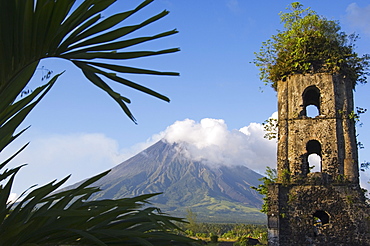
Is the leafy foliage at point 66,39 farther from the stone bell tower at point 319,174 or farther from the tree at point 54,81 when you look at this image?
the stone bell tower at point 319,174

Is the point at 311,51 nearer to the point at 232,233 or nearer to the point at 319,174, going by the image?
the point at 319,174

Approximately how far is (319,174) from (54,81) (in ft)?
35.7

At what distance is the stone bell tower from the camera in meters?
11.2

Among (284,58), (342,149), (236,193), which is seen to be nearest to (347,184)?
(342,149)

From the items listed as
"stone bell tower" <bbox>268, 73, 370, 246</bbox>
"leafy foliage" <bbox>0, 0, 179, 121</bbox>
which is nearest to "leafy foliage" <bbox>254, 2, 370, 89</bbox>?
"stone bell tower" <bbox>268, 73, 370, 246</bbox>

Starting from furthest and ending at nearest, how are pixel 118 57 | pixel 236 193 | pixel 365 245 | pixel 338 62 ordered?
pixel 236 193
pixel 338 62
pixel 365 245
pixel 118 57

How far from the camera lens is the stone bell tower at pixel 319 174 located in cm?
1125

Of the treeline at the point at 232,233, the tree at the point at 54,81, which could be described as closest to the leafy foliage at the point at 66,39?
the tree at the point at 54,81

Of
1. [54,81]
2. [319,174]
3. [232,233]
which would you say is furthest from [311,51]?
[232,233]

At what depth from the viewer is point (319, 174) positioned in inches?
458

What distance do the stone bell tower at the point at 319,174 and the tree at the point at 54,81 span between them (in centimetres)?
1049

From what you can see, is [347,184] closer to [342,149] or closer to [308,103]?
[342,149]

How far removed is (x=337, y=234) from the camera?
440 inches

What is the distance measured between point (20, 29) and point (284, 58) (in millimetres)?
12086
